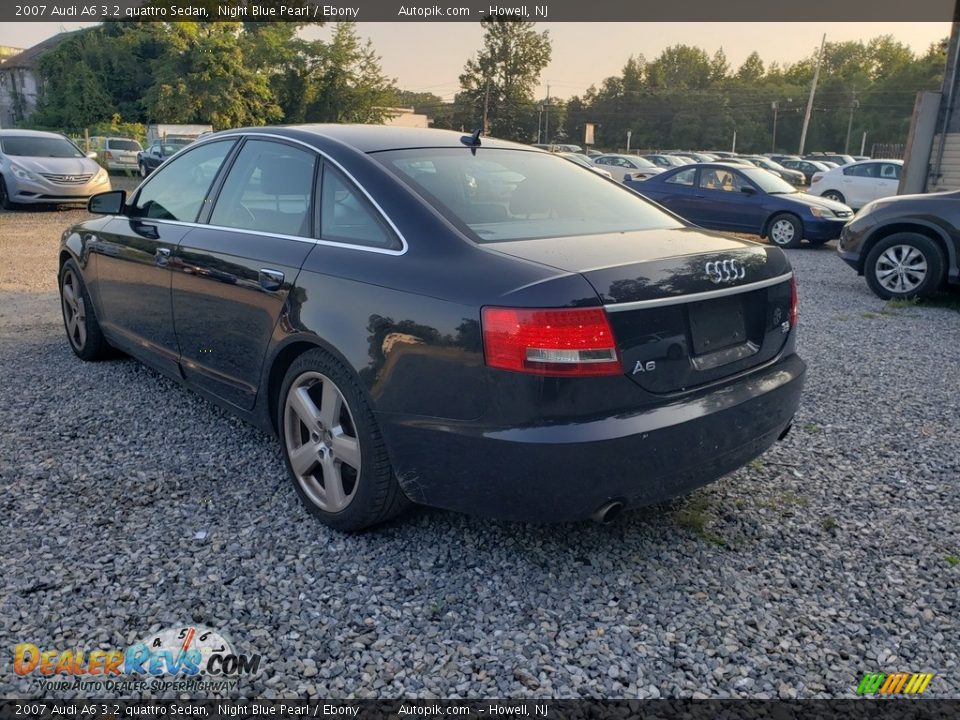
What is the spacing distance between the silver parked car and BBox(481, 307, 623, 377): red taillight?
52.7ft

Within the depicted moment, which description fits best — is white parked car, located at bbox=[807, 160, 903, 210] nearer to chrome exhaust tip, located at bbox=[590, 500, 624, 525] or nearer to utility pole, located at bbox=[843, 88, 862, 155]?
chrome exhaust tip, located at bbox=[590, 500, 624, 525]

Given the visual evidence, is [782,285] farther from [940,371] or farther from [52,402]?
[52,402]

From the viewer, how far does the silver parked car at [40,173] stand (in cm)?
1555

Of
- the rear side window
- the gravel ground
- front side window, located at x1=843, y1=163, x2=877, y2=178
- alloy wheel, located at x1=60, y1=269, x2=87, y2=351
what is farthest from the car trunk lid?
front side window, located at x1=843, y1=163, x2=877, y2=178

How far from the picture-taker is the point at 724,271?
9.08 ft

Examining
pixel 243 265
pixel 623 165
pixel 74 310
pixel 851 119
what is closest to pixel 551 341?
pixel 243 265

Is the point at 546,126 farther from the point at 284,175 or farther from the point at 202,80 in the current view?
the point at 284,175

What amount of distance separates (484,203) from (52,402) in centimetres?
304

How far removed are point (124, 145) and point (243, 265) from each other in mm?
31067

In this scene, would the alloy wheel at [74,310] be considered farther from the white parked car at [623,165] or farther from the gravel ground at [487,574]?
the white parked car at [623,165]

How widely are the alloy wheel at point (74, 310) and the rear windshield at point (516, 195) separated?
306 cm

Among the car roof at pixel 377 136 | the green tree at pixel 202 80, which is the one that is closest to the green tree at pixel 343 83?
the green tree at pixel 202 80

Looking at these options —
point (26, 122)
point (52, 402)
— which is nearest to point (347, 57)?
point (26, 122)

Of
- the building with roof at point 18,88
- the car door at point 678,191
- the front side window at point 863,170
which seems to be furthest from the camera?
the building with roof at point 18,88
